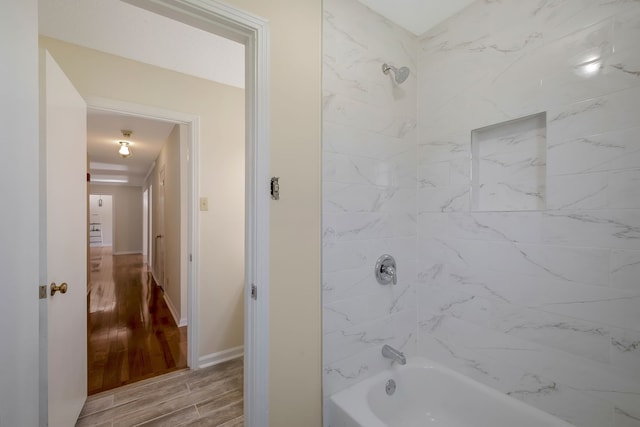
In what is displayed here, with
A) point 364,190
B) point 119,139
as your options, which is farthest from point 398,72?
point 119,139

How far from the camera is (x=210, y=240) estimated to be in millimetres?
2301

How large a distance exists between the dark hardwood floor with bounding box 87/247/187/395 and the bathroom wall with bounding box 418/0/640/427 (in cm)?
228

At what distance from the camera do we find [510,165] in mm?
1308

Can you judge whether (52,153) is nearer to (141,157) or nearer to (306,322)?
(306,322)

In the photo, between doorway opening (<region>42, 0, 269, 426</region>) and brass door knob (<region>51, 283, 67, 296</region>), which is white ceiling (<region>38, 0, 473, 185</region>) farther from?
brass door knob (<region>51, 283, 67, 296</region>)

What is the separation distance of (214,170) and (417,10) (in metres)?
1.90

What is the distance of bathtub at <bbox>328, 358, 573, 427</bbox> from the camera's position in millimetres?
1178

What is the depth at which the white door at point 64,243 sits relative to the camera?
1.20m

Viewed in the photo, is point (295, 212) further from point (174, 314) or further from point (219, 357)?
point (174, 314)

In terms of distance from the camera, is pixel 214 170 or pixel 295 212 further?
pixel 214 170

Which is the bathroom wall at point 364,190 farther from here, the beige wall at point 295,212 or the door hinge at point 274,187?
the door hinge at point 274,187

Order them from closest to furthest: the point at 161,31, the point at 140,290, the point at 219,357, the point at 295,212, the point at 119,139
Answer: the point at 295,212 < the point at 161,31 < the point at 219,357 < the point at 119,139 < the point at 140,290

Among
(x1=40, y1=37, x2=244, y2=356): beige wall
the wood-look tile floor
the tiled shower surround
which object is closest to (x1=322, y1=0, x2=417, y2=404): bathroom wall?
the tiled shower surround

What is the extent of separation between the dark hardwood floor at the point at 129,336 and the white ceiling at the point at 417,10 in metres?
3.02
